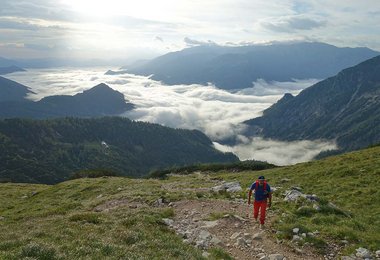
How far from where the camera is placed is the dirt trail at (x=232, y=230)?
18.5m

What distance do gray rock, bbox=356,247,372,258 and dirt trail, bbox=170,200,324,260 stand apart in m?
2.04

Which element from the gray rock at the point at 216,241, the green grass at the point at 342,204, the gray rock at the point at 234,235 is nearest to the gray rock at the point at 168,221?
the gray rock at the point at 216,241

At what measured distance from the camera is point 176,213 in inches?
1046

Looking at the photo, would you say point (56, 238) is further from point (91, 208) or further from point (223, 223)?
point (91, 208)

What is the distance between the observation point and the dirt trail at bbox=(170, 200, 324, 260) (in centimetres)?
1853

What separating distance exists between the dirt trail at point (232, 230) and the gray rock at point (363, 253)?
204 cm

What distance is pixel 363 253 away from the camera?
18391 millimetres

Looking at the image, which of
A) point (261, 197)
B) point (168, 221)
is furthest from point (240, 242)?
point (168, 221)

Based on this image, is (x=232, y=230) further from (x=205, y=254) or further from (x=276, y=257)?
(x=205, y=254)

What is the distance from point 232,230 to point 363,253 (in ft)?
23.0

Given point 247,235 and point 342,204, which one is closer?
point 247,235

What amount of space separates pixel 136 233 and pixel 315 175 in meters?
30.9

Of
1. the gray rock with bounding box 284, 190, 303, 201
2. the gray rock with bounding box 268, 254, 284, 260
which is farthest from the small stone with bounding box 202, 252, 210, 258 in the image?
the gray rock with bounding box 284, 190, 303, 201

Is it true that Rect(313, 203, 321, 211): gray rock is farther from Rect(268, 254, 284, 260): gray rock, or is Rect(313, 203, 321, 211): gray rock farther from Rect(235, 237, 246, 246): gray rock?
Rect(268, 254, 284, 260): gray rock
